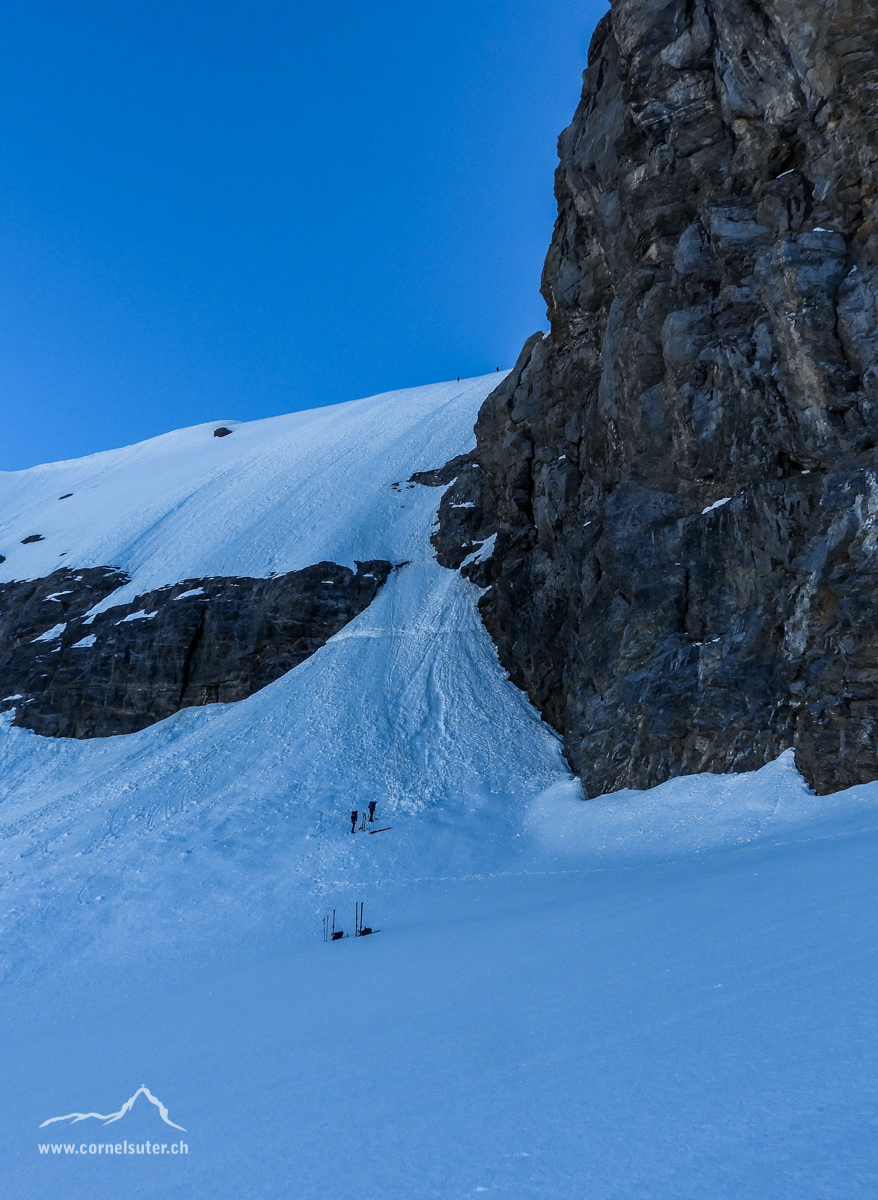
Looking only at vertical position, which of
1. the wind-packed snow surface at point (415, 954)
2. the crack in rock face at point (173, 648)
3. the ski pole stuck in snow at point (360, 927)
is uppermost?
the crack in rock face at point (173, 648)

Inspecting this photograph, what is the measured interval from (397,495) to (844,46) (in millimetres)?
30034

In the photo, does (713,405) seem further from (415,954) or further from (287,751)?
(287,751)

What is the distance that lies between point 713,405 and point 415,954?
57.7ft

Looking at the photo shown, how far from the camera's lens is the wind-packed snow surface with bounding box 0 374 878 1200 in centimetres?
360

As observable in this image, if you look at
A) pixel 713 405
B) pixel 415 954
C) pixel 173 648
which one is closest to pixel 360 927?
pixel 415 954

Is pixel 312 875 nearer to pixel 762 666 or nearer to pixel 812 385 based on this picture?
pixel 762 666

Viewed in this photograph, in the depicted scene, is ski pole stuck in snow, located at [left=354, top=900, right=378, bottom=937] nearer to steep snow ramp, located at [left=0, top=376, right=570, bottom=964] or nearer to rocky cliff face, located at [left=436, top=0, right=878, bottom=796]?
steep snow ramp, located at [left=0, top=376, right=570, bottom=964]

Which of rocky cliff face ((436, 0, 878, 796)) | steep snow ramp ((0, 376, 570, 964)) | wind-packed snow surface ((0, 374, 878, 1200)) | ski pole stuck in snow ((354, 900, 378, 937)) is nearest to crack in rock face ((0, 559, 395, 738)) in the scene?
steep snow ramp ((0, 376, 570, 964))

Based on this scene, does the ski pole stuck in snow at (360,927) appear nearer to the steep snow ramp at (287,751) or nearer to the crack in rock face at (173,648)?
the steep snow ramp at (287,751)

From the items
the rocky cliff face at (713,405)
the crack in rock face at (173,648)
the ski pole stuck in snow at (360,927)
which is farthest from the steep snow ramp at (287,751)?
the rocky cliff face at (713,405)

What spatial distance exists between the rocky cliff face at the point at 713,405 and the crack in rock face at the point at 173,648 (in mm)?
11053

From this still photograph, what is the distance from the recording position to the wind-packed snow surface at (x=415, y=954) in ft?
11.8

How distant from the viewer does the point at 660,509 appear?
23.1 m

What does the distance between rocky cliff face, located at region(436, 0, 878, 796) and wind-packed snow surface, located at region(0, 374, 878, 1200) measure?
2.24 metres
